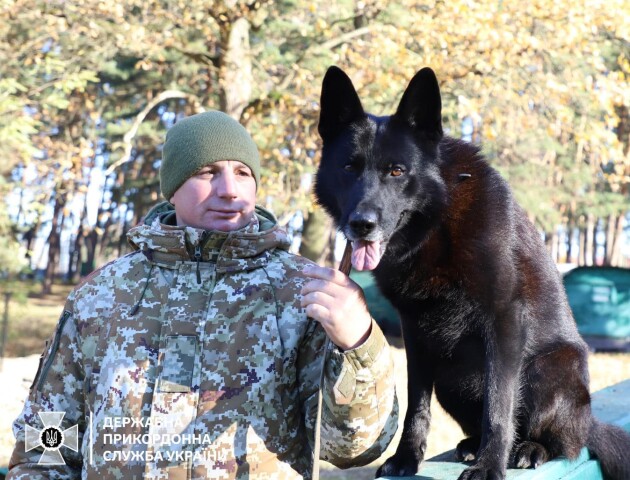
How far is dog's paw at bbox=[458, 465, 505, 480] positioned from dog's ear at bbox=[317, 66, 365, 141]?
58.8 inches

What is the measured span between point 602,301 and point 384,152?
11788mm

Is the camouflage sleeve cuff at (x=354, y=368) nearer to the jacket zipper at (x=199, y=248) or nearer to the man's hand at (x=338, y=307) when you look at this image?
the man's hand at (x=338, y=307)

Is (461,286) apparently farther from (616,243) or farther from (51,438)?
(616,243)

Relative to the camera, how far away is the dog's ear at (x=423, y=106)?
2855 millimetres

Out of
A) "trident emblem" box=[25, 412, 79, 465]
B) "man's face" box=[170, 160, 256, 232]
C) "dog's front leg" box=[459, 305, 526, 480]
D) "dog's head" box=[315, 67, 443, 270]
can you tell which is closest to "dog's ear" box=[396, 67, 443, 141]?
"dog's head" box=[315, 67, 443, 270]

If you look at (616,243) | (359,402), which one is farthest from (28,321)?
(616,243)

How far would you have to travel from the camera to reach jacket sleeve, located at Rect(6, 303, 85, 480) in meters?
2.11

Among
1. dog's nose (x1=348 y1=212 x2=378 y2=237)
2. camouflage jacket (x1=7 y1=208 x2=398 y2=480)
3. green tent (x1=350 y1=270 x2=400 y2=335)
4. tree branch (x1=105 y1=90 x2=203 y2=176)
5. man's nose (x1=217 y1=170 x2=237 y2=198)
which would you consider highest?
tree branch (x1=105 y1=90 x2=203 y2=176)

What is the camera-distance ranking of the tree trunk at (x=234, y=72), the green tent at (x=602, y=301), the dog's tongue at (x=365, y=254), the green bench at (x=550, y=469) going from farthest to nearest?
the green tent at (x=602, y=301), the tree trunk at (x=234, y=72), the green bench at (x=550, y=469), the dog's tongue at (x=365, y=254)

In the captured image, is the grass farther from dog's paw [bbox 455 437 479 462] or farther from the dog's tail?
the dog's tail

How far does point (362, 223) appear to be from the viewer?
2.54 m

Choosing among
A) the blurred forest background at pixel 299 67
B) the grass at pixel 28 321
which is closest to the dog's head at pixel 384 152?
the blurred forest background at pixel 299 67

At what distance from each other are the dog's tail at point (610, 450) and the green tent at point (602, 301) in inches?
415

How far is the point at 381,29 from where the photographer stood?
384 inches
